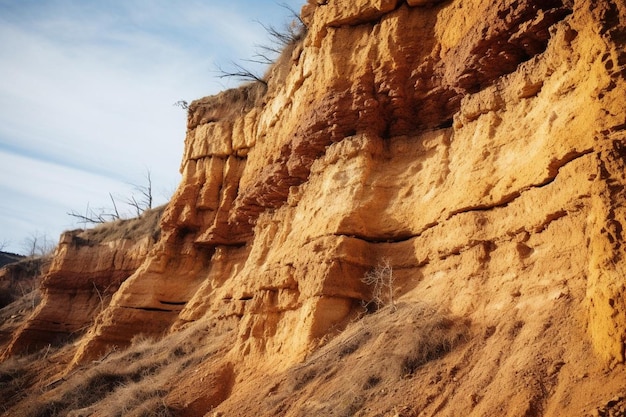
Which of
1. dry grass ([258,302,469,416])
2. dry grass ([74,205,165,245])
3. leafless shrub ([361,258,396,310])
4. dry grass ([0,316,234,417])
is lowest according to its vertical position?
dry grass ([0,316,234,417])

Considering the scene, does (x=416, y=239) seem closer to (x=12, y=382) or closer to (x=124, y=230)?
(x=12, y=382)

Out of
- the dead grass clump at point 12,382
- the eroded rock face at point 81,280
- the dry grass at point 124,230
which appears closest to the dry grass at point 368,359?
the dead grass clump at point 12,382

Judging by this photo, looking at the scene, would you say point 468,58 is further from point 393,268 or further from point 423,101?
point 393,268

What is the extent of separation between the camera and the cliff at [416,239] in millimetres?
5613

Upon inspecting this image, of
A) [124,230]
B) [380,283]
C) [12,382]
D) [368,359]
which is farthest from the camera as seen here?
[124,230]

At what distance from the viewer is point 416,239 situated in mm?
9172

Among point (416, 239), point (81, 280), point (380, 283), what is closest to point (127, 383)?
point (380, 283)

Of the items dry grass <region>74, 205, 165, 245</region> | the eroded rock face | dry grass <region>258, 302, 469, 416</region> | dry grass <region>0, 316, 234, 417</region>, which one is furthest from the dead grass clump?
dry grass <region>258, 302, 469, 416</region>

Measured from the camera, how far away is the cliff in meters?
5.61

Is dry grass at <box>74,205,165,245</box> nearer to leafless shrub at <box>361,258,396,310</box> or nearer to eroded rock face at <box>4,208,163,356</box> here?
eroded rock face at <box>4,208,163,356</box>

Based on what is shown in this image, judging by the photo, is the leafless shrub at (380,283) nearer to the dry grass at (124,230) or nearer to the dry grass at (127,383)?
the dry grass at (127,383)

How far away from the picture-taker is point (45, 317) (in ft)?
68.0

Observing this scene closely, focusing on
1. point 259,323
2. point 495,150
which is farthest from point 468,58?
point 259,323

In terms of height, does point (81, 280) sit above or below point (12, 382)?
above
